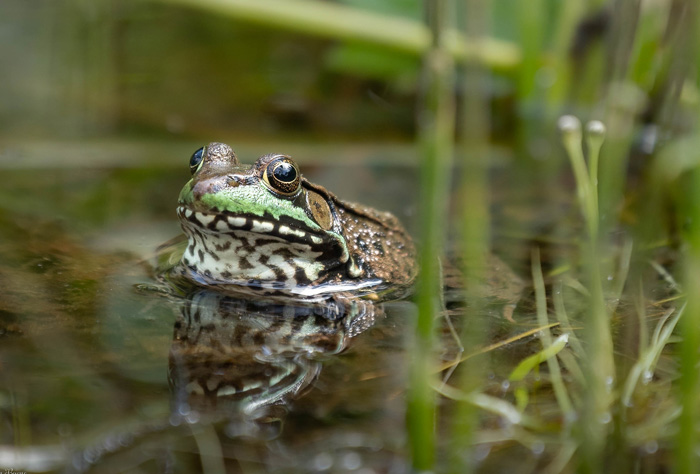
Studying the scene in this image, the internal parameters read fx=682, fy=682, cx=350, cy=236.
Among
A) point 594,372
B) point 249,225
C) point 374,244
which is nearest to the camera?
point 594,372

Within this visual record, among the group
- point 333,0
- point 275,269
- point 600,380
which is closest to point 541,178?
point 333,0

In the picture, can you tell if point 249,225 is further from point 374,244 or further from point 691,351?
point 691,351

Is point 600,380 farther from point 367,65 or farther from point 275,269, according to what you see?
point 367,65

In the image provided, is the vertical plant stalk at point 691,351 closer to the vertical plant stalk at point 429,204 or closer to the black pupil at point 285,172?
the vertical plant stalk at point 429,204

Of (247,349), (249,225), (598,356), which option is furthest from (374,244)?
(598,356)

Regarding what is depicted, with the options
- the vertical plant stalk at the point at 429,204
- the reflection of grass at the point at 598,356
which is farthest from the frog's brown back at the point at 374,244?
the vertical plant stalk at the point at 429,204

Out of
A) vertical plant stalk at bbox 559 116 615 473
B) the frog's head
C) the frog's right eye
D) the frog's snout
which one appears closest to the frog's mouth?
the frog's head

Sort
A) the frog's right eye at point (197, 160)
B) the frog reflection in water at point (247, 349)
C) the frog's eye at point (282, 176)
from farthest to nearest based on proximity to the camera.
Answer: the frog's right eye at point (197, 160) → the frog's eye at point (282, 176) → the frog reflection in water at point (247, 349)

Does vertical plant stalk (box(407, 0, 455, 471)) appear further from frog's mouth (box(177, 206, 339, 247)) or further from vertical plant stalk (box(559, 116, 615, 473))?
frog's mouth (box(177, 206, 339, 247))
